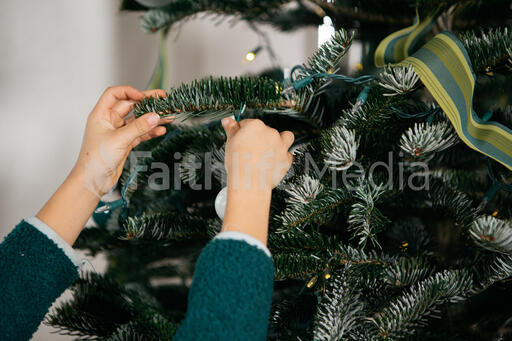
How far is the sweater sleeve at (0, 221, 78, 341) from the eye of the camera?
32 centimetres

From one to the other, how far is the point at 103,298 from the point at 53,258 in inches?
4.0

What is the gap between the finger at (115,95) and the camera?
40cm

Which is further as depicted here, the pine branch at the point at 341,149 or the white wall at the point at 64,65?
the white wall at the point at 64,65

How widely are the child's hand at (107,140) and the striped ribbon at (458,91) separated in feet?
0.83

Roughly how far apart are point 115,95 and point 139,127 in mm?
96

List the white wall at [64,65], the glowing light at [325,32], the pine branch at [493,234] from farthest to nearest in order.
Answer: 1. the white wall at [64,65]
2. the glowing light at [325,32]
3. the pine branch at [493,234]

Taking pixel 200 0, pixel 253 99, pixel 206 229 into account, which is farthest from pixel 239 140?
pixel 200 0

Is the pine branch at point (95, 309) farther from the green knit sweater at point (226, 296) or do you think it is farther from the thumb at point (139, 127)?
the thumb at point (139, 127)

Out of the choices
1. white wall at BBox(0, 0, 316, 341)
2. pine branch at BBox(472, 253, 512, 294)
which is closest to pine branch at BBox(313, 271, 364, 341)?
pine branch at BBox(472, 253, 512, 294)

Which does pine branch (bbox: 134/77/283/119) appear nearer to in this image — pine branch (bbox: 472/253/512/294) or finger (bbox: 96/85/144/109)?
finger (bbox: 96/85/144/109)

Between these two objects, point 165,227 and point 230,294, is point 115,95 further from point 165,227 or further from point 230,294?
point 230,294

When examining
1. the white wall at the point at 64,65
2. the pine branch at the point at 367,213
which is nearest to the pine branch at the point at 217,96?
the pine branch at the point at 367,213

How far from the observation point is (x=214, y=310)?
0.81ft

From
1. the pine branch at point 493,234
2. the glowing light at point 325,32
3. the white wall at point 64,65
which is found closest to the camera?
the pine branch at point 493,234
